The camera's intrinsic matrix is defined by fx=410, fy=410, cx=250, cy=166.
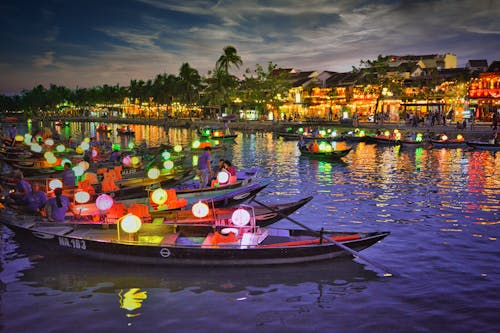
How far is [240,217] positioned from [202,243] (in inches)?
50.5

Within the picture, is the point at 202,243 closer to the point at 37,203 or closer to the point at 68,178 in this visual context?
the point at 37,203

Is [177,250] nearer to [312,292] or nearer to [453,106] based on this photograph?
[312,292]

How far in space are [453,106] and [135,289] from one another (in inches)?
2384

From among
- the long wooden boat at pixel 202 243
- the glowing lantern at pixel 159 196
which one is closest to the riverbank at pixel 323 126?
the long wooden boat at pixel 202 243

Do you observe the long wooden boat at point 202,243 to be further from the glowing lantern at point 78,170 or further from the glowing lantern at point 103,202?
the glowing lantern at point 78,170

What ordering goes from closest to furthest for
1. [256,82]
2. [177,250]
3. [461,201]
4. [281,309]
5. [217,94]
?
[281,309]
[177,250]
[461,201]
[256,82]
[217,94]

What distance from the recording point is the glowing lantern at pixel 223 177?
1647 centimetres

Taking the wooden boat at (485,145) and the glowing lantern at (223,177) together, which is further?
the wooden boat at (485,145)

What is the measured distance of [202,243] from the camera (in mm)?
11156

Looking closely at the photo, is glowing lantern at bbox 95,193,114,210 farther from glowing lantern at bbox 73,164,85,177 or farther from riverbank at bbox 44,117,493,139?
riverbank at bbox 44,117,493,139

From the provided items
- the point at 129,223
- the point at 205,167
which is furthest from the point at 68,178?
the point at 129,223

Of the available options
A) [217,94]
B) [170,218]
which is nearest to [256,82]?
[217,94]

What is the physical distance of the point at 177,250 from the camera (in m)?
10.6

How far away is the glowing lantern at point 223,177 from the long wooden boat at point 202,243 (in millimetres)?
4832
